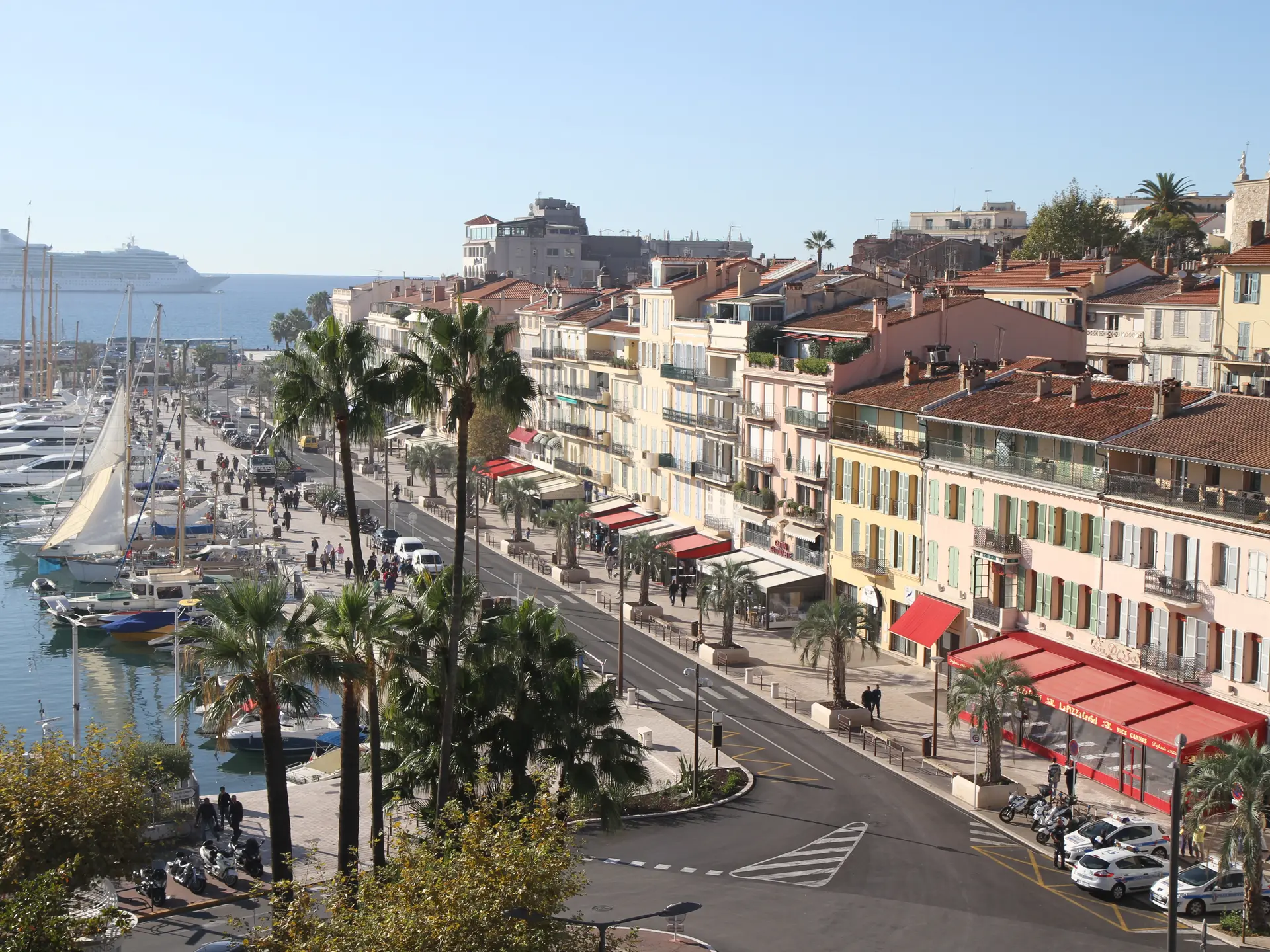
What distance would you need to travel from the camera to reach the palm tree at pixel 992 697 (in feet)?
143

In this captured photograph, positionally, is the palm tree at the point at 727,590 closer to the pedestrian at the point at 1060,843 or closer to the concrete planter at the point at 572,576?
the concrete planter at the point at 572,576

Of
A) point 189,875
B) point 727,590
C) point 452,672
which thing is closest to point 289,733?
point 727,590

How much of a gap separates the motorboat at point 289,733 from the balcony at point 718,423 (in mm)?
26848

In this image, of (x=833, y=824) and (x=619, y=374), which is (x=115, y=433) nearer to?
(x=619, y=374)

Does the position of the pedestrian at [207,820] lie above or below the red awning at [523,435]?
below

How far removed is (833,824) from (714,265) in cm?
4714

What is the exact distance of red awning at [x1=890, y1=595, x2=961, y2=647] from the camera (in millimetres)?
56531

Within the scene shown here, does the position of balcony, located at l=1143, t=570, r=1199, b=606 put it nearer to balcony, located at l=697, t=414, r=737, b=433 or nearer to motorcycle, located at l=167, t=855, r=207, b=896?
motorcycle, located at l=167, t=855, r=207, b=896

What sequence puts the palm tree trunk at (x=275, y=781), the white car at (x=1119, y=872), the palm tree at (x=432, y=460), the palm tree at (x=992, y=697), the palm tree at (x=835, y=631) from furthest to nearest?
the palm tree at (x=432, y=460)
the palm tree at (x=835, y=631)
the palm tree at (x=992, y=697)
the white car at (x=1119, y=872)
the palm tree trunk at (x=275, y=781)

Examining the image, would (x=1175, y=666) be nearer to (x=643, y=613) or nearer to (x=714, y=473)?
(x=643, y=613)

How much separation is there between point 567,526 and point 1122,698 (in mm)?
37788

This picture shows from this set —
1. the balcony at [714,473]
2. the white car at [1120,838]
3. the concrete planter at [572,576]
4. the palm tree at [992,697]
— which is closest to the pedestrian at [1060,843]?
the white car at [1120,838]

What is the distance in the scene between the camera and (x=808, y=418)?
6750 cm

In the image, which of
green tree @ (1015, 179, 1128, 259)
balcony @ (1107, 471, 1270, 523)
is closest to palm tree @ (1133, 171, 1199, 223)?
green tree @ (1015, 179, 1128, 259)
